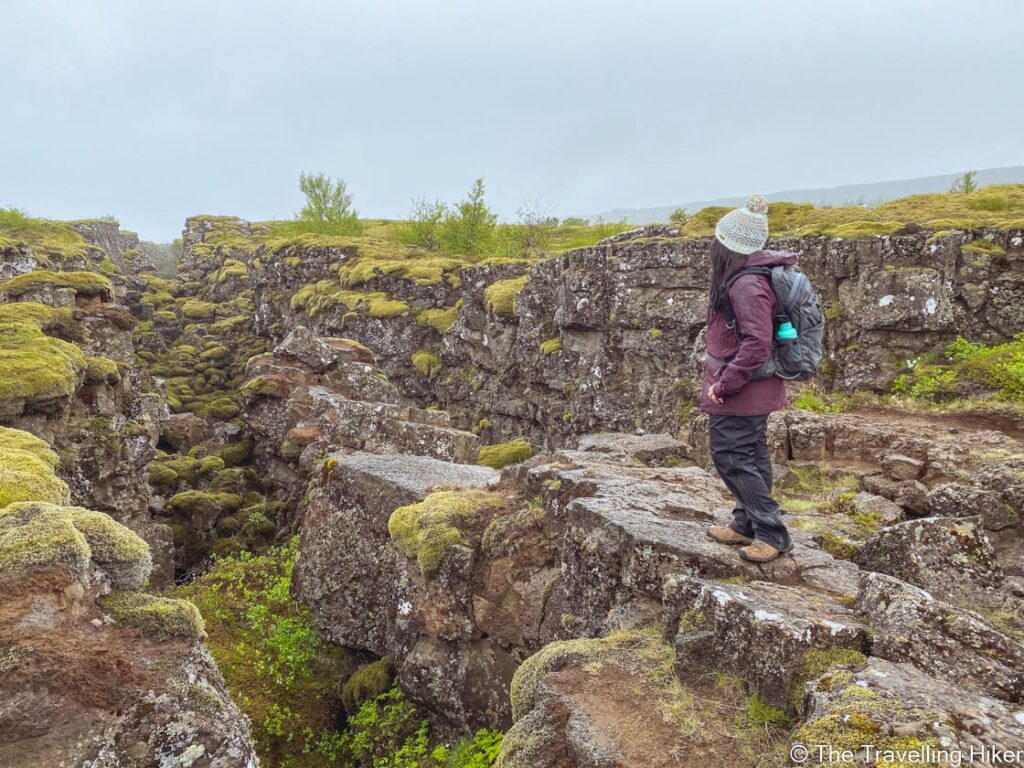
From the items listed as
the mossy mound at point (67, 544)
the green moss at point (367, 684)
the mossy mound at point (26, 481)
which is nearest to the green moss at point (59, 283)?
the mossy mound at point (26, 481)

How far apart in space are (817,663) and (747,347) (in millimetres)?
2814

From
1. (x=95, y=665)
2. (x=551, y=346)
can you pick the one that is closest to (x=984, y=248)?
(x=551, y=346)

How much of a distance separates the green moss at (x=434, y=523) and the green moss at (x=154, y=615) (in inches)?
161

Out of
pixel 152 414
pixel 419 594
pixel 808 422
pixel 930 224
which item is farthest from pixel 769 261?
pixel 152 414

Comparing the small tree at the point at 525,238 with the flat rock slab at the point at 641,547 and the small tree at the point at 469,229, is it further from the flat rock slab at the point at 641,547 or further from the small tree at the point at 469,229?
the flat rock slab at the point at 641,547

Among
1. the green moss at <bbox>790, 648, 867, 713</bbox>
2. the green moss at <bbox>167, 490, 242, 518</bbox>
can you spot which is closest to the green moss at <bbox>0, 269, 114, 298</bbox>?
the green moss at <bbox>167, 490, 242, 518</bbox>

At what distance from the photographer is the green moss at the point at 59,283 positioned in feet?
72.1

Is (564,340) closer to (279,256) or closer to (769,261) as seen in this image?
(769,261)

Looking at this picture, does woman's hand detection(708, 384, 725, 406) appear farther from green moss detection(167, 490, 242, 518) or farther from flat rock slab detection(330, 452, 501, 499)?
green moss detection(167, 490, 242, 518)

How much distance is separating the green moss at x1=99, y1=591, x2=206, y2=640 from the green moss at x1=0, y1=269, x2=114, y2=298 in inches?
894

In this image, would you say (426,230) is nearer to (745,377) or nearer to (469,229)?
(469,229)

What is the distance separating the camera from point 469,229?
4916cm

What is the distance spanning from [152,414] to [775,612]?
22134 millimetres

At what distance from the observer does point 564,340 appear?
30.1m
